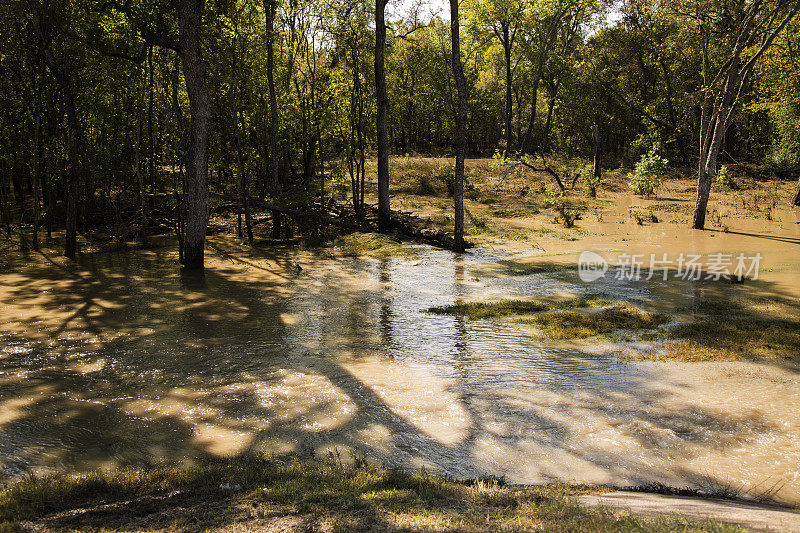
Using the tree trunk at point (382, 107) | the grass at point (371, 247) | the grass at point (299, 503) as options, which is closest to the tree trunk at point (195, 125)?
the grass at point (371, 247)

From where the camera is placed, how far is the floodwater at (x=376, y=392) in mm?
5000

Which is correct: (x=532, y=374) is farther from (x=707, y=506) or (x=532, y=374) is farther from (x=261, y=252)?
(x=261, y=252)

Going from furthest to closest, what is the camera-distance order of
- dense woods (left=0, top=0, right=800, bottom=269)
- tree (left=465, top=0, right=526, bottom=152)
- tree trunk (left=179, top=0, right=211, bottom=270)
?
tree (left=465, top=0, right=526, bottom=152)
dense woods (left=0, top=0, right=800, bottom=269)
tree trunk (left=179, top=0, right=211, bottom=270)

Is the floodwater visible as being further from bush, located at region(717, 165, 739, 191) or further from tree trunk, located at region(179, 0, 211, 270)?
bush, located at region(717, 165, 739, 191)

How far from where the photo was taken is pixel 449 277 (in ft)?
44.2

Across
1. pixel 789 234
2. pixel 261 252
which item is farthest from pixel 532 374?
pixel 789 234

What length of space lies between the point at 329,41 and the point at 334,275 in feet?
35.8

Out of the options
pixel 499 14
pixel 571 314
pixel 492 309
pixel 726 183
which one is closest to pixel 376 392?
pixel 492 309

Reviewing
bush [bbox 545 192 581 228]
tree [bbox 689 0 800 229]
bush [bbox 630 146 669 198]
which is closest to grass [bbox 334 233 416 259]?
bush [bbox 545 192 581 228]

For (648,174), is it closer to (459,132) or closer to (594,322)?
(459,132)

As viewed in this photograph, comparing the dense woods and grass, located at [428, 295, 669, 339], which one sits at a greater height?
the dense woods

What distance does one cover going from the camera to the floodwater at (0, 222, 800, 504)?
197 inches

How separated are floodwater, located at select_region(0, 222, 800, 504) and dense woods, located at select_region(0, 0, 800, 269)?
5.29 meters

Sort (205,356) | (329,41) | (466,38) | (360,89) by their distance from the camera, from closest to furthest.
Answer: (205,356)
(360,89)
(329,41)
(466,38)
